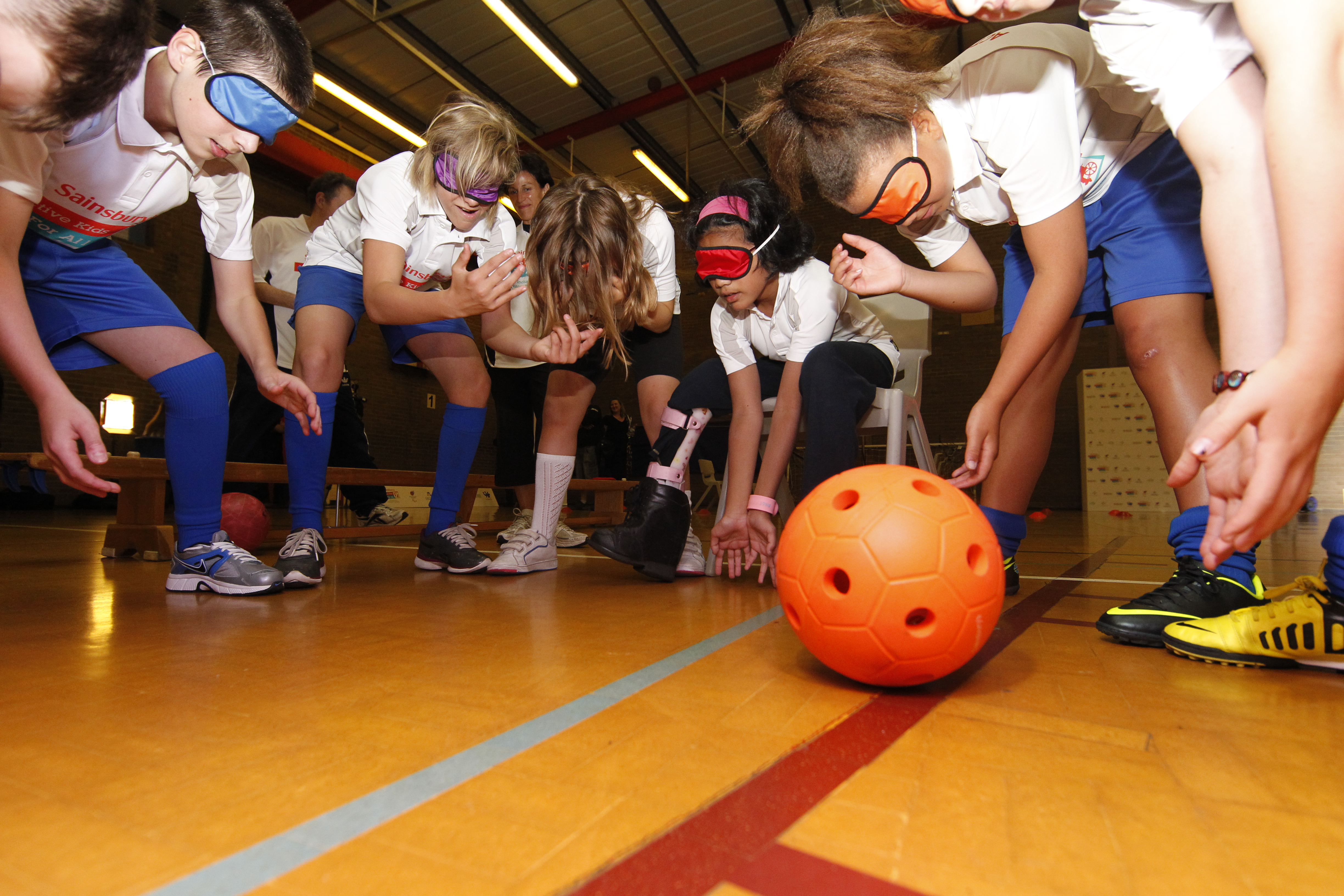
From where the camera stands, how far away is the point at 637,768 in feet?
2.93

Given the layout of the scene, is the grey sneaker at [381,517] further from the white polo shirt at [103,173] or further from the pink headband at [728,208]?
the pink headband at [728,208]

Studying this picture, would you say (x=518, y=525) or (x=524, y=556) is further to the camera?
(x=518, y=525)

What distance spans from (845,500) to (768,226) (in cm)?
140

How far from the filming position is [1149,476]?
780cm

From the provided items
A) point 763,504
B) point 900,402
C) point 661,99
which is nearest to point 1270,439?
point 763,504

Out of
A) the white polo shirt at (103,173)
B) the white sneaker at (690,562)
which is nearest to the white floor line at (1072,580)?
the white sneaker at (690,562)

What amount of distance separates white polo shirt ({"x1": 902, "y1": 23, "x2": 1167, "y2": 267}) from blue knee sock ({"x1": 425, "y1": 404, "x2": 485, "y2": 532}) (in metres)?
1.79

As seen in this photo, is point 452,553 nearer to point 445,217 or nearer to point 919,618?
point 445,217

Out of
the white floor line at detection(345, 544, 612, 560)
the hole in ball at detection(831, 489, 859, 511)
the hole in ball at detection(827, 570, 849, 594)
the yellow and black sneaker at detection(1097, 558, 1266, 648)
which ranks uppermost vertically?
the hole in ball at detection(831, 489, 859, 511)

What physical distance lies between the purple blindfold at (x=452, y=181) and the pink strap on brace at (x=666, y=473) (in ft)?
3.58

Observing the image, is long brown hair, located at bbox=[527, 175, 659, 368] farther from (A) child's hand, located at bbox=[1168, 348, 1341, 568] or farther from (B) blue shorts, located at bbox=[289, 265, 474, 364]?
(A) child's hand, located at bbox=[1168, 348, 1341, 568]

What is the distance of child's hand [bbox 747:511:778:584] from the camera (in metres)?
2.21

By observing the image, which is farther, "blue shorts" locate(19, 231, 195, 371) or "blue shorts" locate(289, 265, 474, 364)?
"blue shorts" locate(289, 265, 474, 364)

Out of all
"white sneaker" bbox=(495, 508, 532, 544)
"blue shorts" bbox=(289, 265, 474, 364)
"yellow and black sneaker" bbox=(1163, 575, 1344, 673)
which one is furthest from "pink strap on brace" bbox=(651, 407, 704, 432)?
"yellow and black sneaker" bbox=(1163, 575, 1344, 673)
